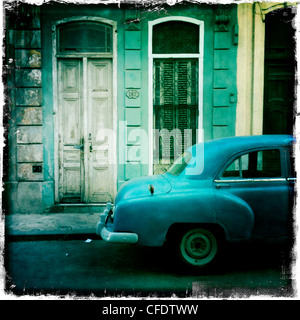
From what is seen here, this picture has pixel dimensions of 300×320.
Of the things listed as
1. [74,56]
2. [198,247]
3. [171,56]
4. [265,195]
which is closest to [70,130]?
[74,56]

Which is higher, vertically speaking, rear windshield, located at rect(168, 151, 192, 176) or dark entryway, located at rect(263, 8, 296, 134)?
dark entryway, located at rect(263, 8, 296, 134)

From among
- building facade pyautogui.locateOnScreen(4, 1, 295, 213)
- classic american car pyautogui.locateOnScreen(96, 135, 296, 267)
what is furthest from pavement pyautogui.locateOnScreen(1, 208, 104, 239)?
classic american car pyautogui.locateOnScreen(96, 135, 296, 267)

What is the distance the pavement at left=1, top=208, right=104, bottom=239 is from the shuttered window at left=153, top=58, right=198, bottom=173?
2.15 metres

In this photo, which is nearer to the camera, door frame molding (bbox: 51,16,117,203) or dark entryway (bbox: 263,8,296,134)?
door frame molding (bbox: 51,16,117,203)

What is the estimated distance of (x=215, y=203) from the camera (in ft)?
12.1

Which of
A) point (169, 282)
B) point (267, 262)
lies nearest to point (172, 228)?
point (169, 282)

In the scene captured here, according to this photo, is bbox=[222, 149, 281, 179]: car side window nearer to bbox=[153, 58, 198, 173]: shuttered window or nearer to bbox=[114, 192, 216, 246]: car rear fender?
bbox=[114, 192, 216, 246]: car rear fender

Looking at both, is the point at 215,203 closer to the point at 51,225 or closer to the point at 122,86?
the point at 51,225

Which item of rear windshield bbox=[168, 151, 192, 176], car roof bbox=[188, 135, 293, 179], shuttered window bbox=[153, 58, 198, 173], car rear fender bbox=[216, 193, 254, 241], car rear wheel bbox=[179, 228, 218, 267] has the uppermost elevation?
shuttered window bbox=[153, 58, 198, 173]

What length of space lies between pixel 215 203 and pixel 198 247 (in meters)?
0.64

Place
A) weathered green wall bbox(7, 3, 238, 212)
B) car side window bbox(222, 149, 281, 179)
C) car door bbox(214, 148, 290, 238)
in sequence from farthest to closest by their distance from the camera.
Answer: weathered green wall bbox(7, 3, 238, 212) < car side window bbox(222, 149, 281, 179) < car door bbox(214, 148, 290, 238)

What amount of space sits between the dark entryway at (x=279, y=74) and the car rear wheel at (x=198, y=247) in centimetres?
453

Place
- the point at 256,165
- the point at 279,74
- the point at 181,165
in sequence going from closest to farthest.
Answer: the point at 256,165 < the point at 181,165 < the point at 279,74

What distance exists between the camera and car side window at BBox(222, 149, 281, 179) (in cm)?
391
